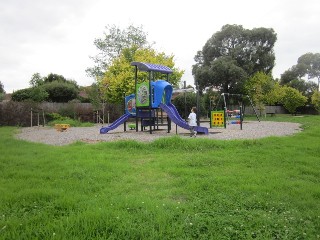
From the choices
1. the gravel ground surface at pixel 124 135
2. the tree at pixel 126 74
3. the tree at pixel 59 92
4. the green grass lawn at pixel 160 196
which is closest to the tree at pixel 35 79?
the tree at pixel 59 92

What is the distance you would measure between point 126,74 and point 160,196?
1979 centimetres

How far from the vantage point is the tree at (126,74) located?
23391 millimetres

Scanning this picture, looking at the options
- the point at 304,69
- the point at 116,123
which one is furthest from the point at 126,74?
the point at 304,69

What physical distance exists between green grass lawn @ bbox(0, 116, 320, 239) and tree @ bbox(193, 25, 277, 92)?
93.3 feet

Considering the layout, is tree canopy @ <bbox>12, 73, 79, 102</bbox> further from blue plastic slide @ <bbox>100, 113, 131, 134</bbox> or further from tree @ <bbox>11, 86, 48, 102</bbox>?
blue plastic slide @ <bbox>100, 113, 131, 134</bbox>

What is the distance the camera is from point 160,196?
417 cm

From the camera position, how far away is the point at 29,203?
3850mm

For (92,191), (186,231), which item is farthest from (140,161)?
(186,231)

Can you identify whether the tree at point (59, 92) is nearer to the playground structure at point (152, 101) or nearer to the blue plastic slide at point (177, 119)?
the playground structure at point (152, 101)

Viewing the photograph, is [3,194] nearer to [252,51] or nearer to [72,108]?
[72,108]

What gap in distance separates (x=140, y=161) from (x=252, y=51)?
107ft

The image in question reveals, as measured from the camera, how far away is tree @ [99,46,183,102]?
23391 millimetres

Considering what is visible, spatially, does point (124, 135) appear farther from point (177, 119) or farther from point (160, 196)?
point (160, 196)

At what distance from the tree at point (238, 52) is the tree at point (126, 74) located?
899cm
